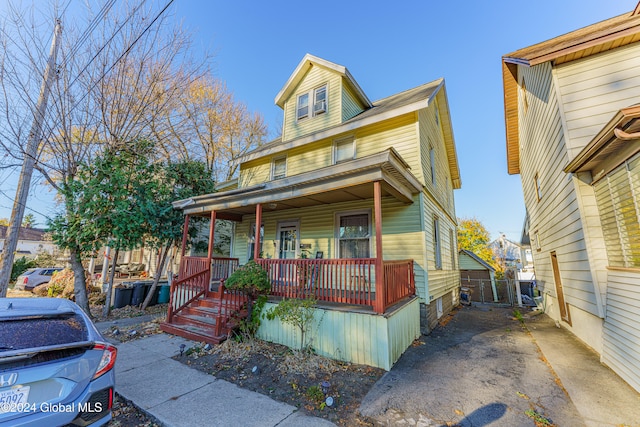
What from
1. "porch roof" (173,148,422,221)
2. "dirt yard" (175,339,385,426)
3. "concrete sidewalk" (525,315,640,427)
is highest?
"porch roof" (173,148,422,221)

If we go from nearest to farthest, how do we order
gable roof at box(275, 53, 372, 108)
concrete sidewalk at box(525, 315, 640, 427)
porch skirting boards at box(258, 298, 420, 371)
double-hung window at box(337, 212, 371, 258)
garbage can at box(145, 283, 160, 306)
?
concrete sidewalk at box(525, 315, 640, 427) → porch skirting boards at box(258, 298, 420, 371) → double-hung window at box(337, 212, 371, 258) → gable roof at box(275, 53, 372, 108) → garbage can at box(145, 283, 160, 306)

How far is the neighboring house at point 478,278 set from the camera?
13995mm

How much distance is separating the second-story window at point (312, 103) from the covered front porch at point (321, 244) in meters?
3.90

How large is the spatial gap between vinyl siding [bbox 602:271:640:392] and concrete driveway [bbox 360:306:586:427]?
88 cm

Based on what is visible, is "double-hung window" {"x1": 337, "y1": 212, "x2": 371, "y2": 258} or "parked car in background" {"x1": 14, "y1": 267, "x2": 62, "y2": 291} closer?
"double-hung window" {"x1": 337, "y1": 212, "x2": 371, "y2": 258}

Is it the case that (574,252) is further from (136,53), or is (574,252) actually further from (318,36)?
(136,53)

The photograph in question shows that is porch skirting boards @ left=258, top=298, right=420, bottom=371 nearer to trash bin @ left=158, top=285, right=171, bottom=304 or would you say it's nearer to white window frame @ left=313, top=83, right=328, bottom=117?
white window frame @ left=313, top=83, right=328, bottom=117

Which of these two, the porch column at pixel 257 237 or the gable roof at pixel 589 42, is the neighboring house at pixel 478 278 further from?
the porch column at pixel 257 237

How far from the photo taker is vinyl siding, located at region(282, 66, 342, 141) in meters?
9.47

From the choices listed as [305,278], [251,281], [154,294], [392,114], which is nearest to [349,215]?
[305,278]

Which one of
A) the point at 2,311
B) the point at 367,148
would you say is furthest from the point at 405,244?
the point at 2,311

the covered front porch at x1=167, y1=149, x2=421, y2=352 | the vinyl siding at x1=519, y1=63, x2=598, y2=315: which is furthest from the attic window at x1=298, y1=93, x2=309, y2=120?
the vinyl siding at x1=519, y1=63, x2=598, y2=315

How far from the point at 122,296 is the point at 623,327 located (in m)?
14.0

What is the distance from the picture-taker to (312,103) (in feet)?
33.4
